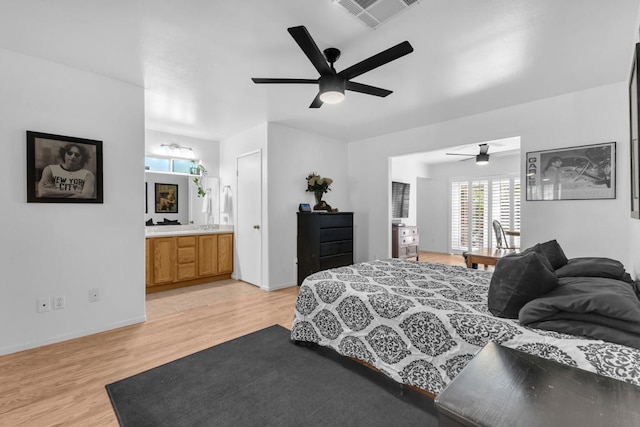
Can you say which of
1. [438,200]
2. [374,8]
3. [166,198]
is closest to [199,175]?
[166,198]

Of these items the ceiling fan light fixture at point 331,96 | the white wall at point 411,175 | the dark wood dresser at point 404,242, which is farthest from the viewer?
the white wall at point 411,175

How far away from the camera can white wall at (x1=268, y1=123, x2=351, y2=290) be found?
441 centimetres

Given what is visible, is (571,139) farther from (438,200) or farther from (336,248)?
(438,200)

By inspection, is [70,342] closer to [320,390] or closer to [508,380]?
[320,390]

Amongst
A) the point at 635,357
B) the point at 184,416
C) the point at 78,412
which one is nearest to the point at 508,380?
the point at 635,357

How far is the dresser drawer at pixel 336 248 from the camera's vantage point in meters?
4.48

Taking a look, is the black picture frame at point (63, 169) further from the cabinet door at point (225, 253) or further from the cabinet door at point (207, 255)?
the cabinet door at point (225, 253)

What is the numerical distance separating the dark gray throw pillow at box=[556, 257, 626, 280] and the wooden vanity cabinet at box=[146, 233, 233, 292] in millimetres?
4515

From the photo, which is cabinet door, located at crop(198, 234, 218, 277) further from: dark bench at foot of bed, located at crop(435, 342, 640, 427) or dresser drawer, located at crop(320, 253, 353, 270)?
dark bench at foot of bed, located at crop(435, 342, 640, 427)

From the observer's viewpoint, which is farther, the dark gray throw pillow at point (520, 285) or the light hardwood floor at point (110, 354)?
the light hardwood floor at point (110, 354)

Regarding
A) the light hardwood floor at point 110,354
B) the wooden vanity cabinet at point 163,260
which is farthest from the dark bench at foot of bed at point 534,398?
the wooden vanity cabinet at point 163,260

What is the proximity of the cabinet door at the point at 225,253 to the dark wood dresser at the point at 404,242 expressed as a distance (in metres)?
3.24

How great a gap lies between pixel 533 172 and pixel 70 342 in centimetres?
524

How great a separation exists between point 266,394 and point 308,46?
2.32 metres
